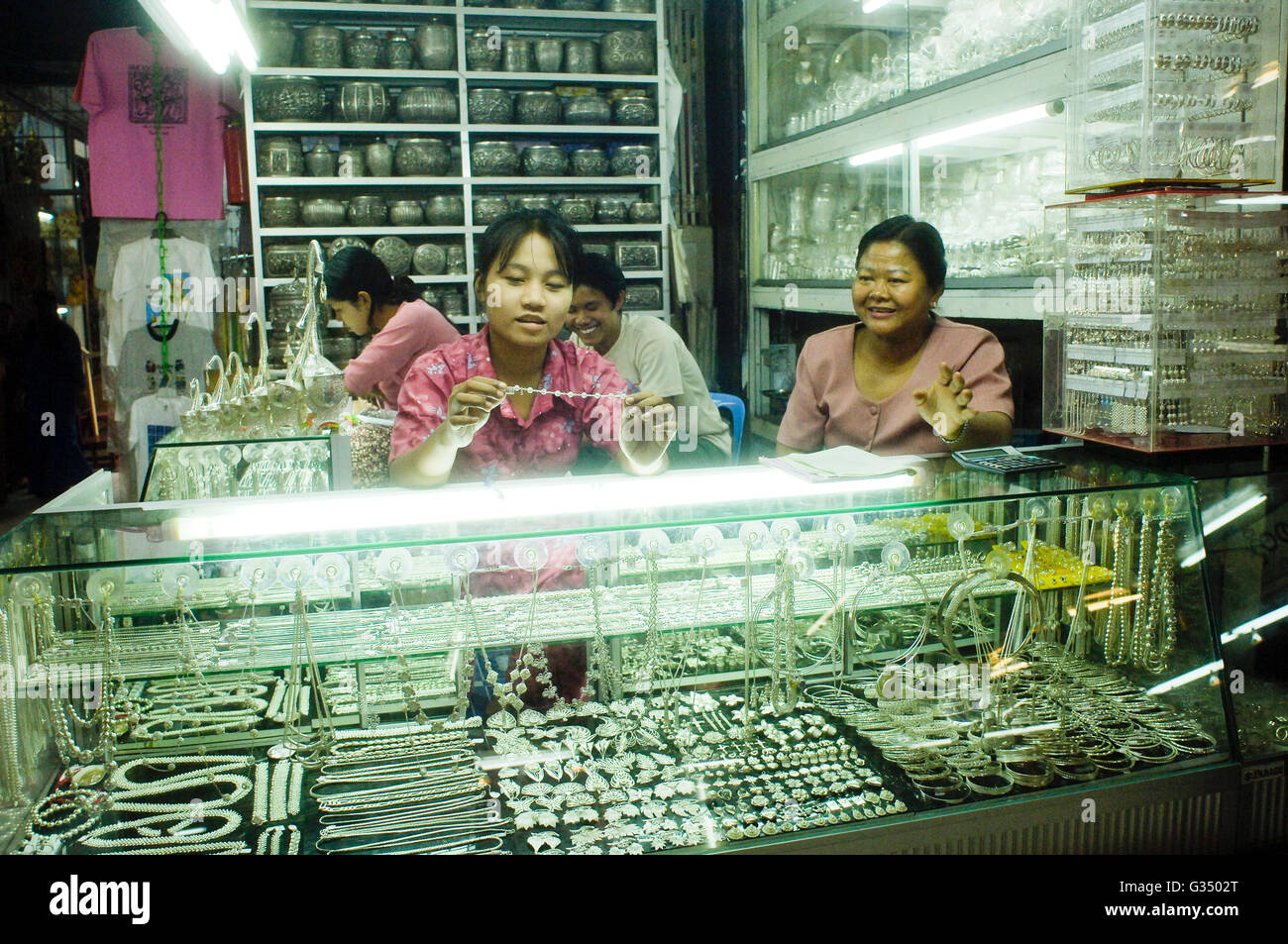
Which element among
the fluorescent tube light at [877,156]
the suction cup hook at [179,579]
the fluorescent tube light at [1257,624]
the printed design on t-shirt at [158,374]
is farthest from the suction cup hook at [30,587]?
the printed design on t-shirt at [158,374]

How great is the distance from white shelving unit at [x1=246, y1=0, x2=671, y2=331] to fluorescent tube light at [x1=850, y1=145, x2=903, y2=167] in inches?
56.9

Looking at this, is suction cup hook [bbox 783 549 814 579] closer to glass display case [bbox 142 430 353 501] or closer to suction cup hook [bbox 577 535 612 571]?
suction cup hook [bbox 577 535 612 571]

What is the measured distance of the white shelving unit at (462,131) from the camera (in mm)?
5113

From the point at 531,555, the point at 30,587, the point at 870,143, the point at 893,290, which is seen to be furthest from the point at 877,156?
the point at 30,587

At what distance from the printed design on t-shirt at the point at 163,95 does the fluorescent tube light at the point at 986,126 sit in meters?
3.59

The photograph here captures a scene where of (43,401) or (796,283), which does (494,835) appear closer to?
(796,283)

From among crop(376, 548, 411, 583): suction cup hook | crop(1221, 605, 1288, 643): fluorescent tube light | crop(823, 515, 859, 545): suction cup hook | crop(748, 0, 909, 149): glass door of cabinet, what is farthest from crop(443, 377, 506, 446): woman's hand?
crop(748, 0, 909, 149): glass door of cabinet

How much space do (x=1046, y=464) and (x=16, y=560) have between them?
1761mm

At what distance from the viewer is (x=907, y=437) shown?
7.86 feet

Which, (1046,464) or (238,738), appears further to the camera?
(1046,464)

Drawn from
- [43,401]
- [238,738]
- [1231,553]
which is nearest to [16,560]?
[238,738]

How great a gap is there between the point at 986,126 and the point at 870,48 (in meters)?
1.10

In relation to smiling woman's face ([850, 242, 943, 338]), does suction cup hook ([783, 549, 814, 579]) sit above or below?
below

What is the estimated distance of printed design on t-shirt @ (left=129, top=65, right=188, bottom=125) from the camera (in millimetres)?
4844
